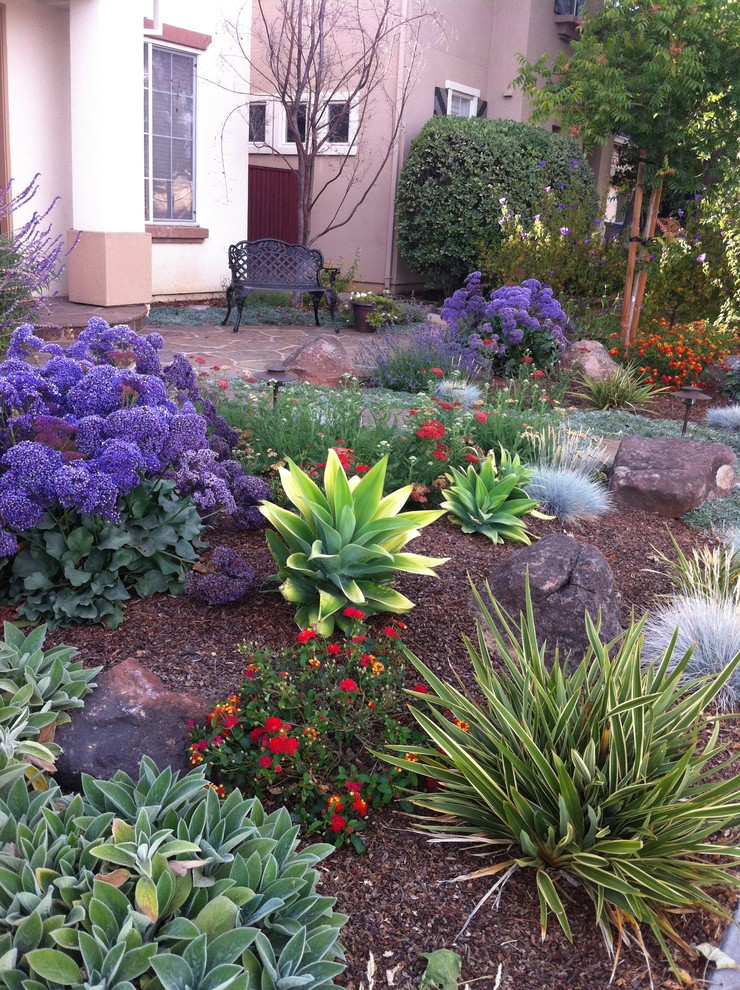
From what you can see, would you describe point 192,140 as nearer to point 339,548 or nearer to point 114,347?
point 114,347

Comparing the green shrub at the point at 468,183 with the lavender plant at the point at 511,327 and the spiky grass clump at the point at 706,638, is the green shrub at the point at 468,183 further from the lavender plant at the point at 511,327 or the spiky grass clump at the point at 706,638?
the spiky grass clump at the point at 706,638

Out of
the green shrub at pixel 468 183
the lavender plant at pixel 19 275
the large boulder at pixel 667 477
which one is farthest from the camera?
the green shrub at pixel 468 183

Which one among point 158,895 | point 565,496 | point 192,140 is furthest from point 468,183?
point 158,895

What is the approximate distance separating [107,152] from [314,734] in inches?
293

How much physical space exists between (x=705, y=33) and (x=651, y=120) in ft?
2.71

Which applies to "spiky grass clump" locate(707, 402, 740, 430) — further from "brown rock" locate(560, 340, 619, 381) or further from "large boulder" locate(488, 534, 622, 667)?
"large boulder" locate(488, 534, 622, 667)

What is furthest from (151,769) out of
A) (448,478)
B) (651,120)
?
(651,120)

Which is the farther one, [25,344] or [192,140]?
[192,140]

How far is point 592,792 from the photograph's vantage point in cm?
223

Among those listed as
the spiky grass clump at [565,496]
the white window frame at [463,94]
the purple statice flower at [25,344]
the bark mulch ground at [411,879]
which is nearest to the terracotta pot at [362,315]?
the white window frame at [463,94]

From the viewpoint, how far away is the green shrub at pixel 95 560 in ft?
9.80

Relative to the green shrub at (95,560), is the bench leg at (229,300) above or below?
above

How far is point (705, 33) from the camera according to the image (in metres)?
7.87

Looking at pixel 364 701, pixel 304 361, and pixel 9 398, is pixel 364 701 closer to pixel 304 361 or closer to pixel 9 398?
pixel 9 398
